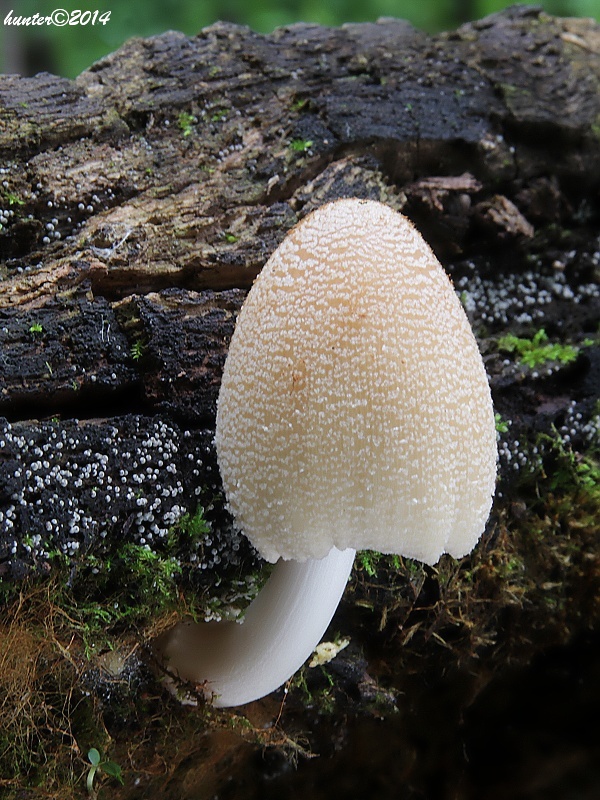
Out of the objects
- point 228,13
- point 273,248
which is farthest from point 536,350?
point 228,13

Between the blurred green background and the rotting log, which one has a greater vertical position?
the blurred green background

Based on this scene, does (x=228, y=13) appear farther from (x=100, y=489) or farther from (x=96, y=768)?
(x=96, y=768)

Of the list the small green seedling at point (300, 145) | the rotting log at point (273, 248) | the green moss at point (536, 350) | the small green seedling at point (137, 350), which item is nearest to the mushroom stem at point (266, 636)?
the rotting log at point (273, 248)

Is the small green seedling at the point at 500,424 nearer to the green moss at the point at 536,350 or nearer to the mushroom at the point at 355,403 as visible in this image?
the green moss at the point at 536,350

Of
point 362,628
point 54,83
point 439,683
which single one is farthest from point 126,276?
point 439,683

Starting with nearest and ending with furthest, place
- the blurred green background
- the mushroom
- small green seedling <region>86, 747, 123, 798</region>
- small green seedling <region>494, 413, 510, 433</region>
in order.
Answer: the mushroom
small green seedling <region>86, 747, 123, 798</region>
small green seedling <region>494, 413, 510, 433</region>
the blurred green background

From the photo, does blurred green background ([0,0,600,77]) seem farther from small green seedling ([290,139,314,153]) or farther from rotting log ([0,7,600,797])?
small green seedling ([290,139,314,153])

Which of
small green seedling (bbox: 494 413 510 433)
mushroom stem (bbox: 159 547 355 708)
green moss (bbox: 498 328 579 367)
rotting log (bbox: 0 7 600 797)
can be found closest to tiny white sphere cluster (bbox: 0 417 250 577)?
rotting log (bbox: 0 7 600 797)
